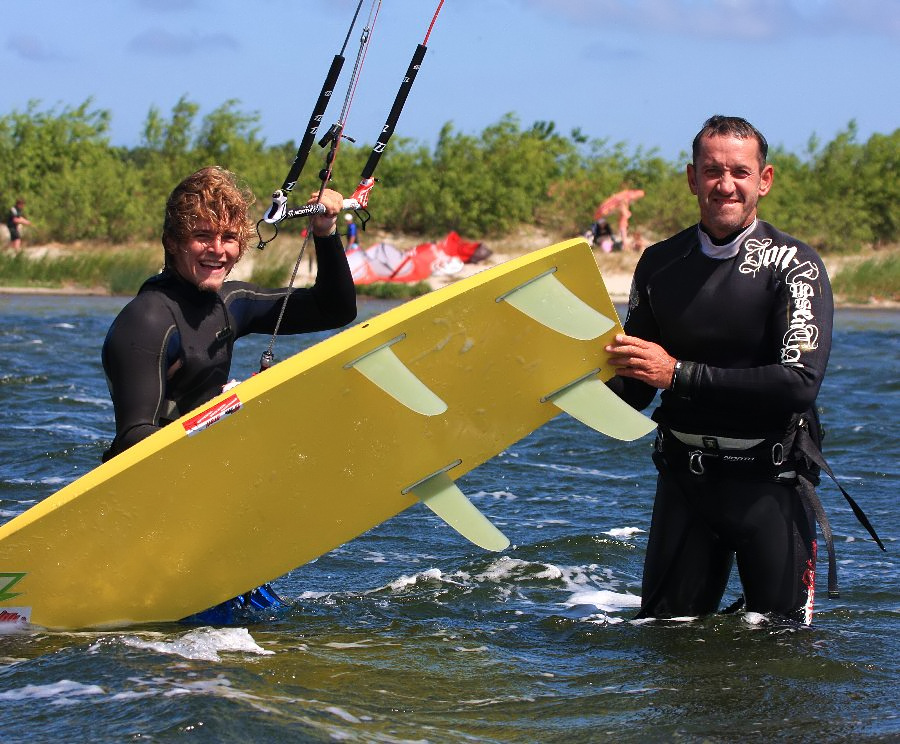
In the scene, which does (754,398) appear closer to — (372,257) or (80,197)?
(372,257)

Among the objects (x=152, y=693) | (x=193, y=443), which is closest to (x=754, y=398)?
(x=193, y=443)

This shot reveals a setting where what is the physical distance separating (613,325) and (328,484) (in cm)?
106

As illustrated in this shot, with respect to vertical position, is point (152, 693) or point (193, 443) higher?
point (193, 443)

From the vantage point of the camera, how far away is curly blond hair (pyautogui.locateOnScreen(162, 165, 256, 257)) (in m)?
4.16

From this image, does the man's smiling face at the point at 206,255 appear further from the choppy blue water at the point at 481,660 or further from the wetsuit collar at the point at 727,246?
the wetsuit collar at the point at 727,246

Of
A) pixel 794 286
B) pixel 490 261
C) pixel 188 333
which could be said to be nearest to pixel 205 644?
pixel 188 333

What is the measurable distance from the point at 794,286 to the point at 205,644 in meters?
2.20

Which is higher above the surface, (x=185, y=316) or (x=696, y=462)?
(x=185, y=316)

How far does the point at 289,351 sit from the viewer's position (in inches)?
628

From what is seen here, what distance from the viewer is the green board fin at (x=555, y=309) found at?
13.9ft

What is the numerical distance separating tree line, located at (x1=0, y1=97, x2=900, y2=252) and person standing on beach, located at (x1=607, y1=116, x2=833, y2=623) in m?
27.4

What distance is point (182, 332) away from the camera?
4.17m

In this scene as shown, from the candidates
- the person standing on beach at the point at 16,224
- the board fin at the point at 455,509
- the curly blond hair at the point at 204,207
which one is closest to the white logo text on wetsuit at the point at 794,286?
the board fin at the point at 455,509

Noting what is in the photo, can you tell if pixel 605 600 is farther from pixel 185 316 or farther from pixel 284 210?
pixel 185 316
